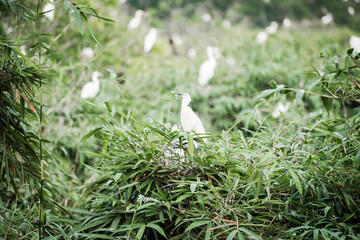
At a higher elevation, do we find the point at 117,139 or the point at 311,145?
the point at 117,139

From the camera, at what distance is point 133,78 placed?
3133 millimetres

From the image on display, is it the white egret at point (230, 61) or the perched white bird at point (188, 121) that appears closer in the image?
the perched white bird at point (188, 121)

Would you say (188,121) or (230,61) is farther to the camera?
(230,61)

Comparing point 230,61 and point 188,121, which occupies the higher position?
point 188,121

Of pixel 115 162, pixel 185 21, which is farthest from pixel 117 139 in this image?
pixel 185 21

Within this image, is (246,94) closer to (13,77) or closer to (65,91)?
Result: (65,91)

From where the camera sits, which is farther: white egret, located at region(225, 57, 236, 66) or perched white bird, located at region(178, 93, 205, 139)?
white egret, located at region(225, 57, 236, 66)

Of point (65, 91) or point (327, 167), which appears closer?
point (327, 167)

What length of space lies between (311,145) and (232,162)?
0.98ft

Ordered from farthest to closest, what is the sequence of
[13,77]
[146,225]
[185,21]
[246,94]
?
[185,21]
[246,94]
[13,77]
[146,225]

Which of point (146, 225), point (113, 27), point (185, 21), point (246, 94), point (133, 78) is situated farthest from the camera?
point (185, 21)

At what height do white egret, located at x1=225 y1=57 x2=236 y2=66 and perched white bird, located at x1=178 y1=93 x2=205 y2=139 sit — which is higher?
perched white bird, located at x1=178 y1=93 x2=205 y2=139

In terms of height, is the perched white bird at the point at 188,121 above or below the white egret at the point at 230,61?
above

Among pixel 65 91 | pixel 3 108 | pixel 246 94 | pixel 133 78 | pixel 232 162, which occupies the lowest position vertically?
pixel 246 94
